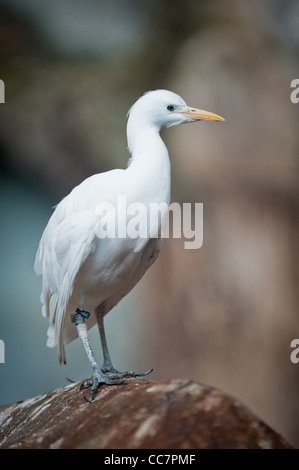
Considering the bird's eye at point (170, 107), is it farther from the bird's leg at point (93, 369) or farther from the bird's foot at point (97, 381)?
the bird's foot at point (97, 381)

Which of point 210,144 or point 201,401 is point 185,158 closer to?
point 210,144

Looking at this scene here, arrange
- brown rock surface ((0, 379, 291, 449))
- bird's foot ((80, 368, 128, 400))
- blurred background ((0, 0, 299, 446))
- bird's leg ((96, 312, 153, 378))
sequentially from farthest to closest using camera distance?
1. blurred background ((0, 0, 299, 446))
2. bird's leg ((96, 312, 153, 378))
3. bird's foot ((80, 368, 128, 400))
4. brown rock surface ((0, 379, 291, 449))

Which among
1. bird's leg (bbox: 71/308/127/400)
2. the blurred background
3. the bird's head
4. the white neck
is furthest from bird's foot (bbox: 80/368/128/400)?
the blurred background

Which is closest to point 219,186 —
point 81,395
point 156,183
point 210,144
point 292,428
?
point 210,144

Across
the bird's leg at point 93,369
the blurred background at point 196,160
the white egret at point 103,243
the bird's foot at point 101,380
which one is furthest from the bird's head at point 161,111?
the blurred background at point 196,160

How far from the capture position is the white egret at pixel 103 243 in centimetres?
130

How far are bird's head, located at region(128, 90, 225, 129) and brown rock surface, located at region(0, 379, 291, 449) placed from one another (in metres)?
0.64

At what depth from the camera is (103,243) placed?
1.30 meters

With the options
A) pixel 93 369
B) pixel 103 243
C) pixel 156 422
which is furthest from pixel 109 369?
pixel 156 422

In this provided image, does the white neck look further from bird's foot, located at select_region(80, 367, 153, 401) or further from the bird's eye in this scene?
bird's foot, located at select_region(80, 367, 153, 401)

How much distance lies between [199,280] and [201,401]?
158 centimetres

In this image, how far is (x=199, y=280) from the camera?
2576mm

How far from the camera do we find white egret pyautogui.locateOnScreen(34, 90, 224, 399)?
130 centimetres
